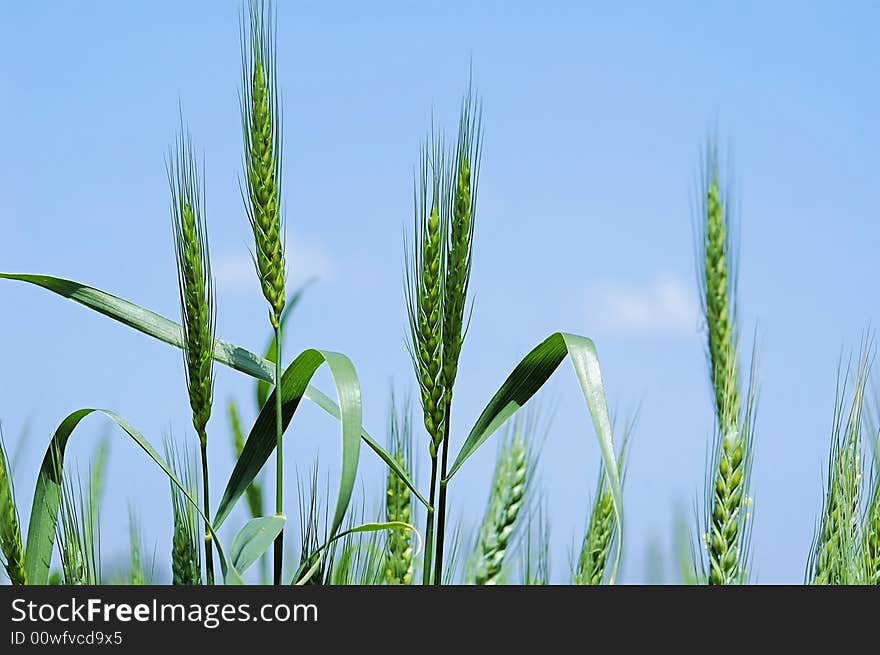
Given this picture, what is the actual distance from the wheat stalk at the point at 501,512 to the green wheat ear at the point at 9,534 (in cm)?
44

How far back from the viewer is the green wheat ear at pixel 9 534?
2.86ft

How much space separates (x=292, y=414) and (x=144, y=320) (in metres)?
0.16

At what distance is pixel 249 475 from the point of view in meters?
0.89

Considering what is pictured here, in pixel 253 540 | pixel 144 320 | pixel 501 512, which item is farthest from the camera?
pixel 501 512

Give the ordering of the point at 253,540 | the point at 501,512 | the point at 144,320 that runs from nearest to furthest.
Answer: the point at 253,540
the point at 144,320
the point at 501,512

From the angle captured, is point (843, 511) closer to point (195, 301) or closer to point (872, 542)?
point (872, 542)

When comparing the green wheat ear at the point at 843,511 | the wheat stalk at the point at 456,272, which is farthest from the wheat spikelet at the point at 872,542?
the wheat stalk at the point at 456,272

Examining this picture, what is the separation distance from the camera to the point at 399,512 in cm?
106

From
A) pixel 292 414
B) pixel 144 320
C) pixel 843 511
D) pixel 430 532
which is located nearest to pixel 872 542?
pixel 843 511

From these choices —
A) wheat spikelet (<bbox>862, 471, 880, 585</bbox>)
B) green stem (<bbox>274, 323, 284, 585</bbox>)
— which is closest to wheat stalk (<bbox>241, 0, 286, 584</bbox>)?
green stem (<bbox>274, 323, 284, 585</bbox>)
